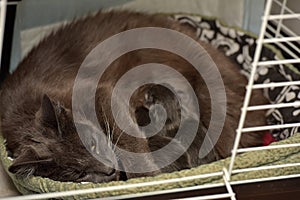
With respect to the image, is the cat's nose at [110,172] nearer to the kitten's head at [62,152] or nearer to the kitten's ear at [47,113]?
the kitten's head at [62,152]

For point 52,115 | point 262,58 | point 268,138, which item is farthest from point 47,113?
point 262,58

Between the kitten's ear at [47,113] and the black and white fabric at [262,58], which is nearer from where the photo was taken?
the kitten's ear at [47,113]

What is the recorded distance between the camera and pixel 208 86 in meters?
1.35

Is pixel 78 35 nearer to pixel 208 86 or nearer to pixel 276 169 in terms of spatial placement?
pixel 208 86

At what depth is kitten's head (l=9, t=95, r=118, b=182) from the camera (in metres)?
1.09

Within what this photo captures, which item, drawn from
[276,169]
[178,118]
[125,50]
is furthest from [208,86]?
[276,169]

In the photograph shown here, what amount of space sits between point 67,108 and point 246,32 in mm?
857

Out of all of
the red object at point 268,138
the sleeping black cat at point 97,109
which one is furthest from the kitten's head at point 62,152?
the red object at point 268,138

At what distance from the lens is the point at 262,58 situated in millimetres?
1660

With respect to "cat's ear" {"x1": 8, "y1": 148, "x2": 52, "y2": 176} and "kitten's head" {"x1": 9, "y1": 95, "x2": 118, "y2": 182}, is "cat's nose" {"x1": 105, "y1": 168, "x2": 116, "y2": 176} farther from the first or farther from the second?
"cat's ear" {"x1": 8, "y1": 148, "x2": 52, "y2": 176}

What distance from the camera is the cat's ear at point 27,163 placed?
105cm

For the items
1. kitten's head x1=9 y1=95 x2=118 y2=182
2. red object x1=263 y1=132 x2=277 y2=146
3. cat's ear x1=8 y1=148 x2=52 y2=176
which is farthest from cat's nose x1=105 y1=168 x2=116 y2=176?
red object x1=263 y1=132 x2=277 y2=146

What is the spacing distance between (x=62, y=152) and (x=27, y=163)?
0.09 metres

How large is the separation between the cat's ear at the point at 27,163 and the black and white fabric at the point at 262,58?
69 centimetres
